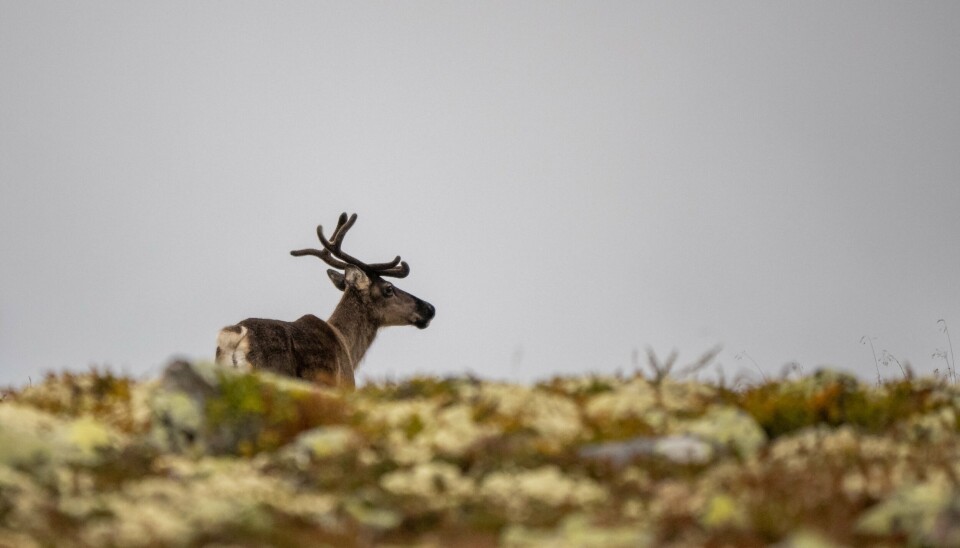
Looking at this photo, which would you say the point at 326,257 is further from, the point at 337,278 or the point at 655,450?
the point at 655,450

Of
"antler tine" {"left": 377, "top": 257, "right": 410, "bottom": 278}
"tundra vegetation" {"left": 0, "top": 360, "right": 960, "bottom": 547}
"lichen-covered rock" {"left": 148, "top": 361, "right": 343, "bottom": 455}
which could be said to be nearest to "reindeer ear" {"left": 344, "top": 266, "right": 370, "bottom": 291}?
"antler tine" {"left": 377, "top": 257, "right": 410, "bottom": 278}

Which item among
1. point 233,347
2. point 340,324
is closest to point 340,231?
→ point 340,324

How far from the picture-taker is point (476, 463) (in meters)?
5.88

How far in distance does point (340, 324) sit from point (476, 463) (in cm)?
1147

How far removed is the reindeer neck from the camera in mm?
17188

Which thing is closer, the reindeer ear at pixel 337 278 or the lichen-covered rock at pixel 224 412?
the lichen-covered rock at pixel 224 412

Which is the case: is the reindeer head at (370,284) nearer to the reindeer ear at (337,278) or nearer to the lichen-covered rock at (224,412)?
the reindeer ear at (337,278)

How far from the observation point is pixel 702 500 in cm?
526

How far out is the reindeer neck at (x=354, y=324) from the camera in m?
17.2

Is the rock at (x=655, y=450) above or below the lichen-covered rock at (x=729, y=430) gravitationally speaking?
below

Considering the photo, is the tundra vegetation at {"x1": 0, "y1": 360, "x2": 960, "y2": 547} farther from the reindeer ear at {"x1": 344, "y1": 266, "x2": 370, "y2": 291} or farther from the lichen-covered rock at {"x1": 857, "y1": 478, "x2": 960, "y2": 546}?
the reindeer ear at {"x1": 344, "y1": 266, "x2": 370, "y2": 291}

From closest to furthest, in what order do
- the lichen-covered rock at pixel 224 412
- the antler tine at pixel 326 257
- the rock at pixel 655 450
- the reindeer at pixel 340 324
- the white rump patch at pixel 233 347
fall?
1. the rock at pixel 655 450
2. the lichen-covered rock at pixel 224 412
3. the white rump patch at pixel 233 347
4. the reindeer at pixel 340 324
5. the antler tine at pixel 326 257

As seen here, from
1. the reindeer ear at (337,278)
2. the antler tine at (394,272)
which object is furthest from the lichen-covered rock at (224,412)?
the antler tine at (394,272)

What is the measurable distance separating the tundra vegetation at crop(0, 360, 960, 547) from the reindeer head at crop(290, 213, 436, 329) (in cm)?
991
